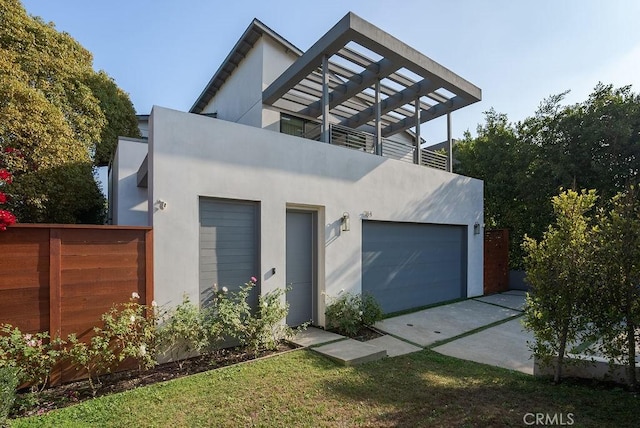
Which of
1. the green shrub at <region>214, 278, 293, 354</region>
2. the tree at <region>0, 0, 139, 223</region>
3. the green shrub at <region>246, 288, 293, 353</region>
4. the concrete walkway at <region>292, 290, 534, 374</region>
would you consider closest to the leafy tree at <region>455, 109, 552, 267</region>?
the concrete walkway at <region>292, 290, 534, 374</region>

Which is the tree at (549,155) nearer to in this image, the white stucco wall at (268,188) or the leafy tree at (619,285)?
the white stucco wall at (268,188)

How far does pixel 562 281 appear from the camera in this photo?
14.2ft

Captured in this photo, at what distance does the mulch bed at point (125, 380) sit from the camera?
401 centimetres

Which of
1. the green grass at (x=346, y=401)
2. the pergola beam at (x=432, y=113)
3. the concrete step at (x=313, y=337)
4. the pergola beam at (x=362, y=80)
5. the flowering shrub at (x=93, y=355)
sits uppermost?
the pergola beam at (x=362, y=80)

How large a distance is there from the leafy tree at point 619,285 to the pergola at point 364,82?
594 cm

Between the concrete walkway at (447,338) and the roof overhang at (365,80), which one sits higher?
the roof overhang at (365,80)

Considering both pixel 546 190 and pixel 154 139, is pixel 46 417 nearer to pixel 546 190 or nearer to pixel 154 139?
pixel 154 139

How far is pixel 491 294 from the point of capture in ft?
39.6

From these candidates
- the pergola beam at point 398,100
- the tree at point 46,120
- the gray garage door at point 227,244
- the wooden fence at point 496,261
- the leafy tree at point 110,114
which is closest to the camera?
the gray garage door at point 227,244

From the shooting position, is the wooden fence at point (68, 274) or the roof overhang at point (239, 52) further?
the roof overhang at point (239, 52)

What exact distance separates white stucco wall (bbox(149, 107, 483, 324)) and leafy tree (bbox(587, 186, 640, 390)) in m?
4.83

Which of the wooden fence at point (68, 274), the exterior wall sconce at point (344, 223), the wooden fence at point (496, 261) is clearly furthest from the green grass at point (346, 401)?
the wooden fence at point (496, 261)

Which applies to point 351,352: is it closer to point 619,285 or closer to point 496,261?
point 619,285

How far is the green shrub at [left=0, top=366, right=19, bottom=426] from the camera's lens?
3311 millimetres
